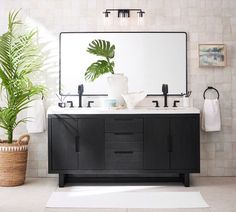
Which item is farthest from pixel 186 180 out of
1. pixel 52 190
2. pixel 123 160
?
pixel 52 190

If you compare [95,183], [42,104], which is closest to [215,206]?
[95,183]

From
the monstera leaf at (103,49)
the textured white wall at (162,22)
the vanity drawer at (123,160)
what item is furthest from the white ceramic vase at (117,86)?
the vanity drawer at (123,160)

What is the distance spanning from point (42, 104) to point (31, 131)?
13.9 inches

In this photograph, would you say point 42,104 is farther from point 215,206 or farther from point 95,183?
point 215,206

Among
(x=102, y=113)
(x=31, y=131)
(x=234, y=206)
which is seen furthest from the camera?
(x=31, y=131)

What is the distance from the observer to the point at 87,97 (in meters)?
6.08

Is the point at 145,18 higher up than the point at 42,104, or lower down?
higher up

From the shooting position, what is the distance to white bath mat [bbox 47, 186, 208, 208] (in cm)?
468

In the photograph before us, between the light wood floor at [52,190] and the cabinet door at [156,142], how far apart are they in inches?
11.8

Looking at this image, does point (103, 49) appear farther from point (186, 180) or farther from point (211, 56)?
point (186, 180)

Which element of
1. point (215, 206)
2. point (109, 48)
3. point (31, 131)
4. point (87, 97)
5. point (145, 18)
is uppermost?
point (145, 18)

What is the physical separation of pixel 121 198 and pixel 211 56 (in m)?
2.19

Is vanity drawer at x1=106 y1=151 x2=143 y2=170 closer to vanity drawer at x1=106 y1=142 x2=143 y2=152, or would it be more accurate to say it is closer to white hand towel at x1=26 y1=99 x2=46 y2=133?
vanity drawer at x1=106 y1=142 x2=143 y2=152

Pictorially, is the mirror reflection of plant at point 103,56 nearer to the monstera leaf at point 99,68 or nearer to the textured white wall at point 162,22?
the monstera leaf at point 99,68
